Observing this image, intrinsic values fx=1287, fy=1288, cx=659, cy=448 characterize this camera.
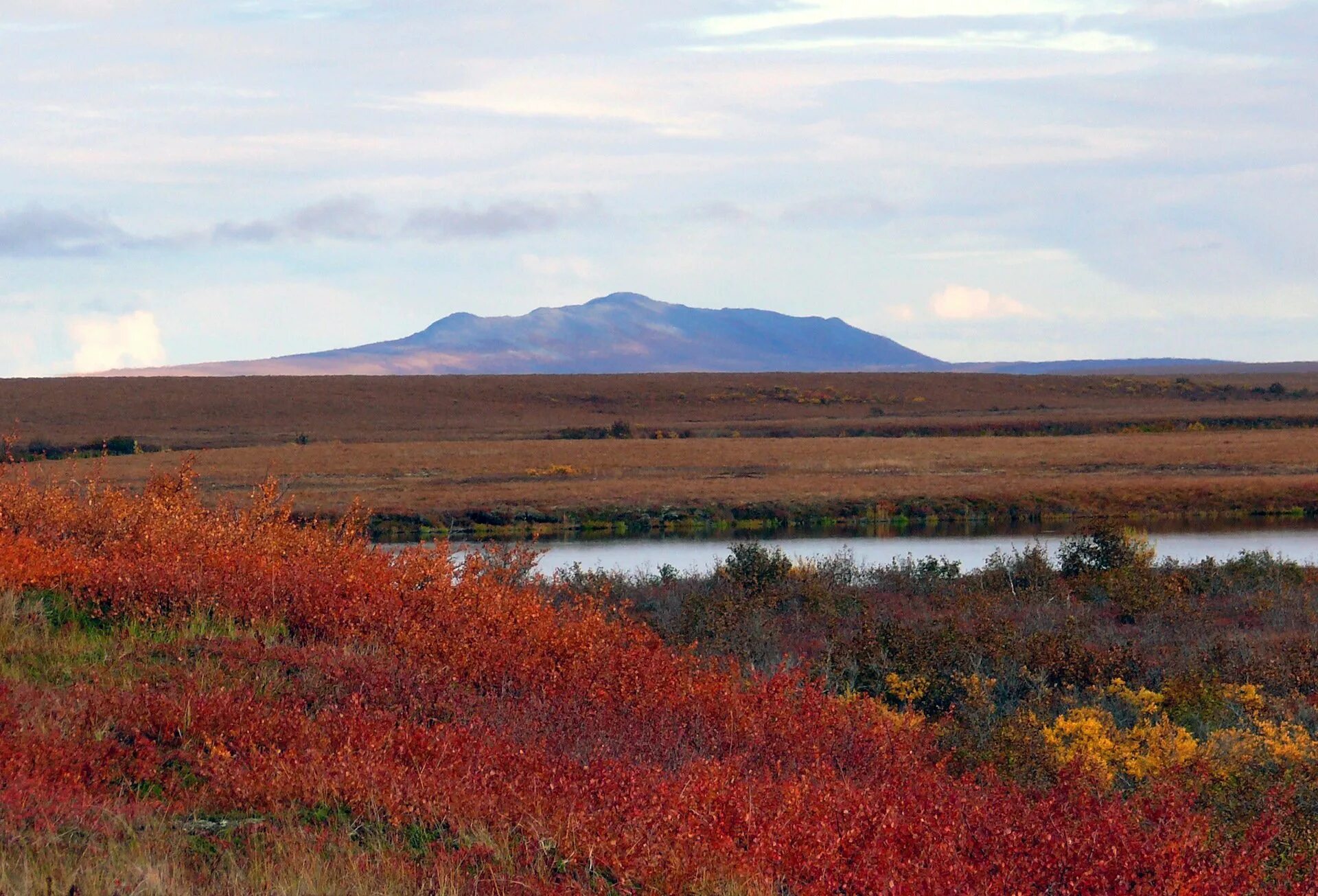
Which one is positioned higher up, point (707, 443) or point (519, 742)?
point (519, 742)

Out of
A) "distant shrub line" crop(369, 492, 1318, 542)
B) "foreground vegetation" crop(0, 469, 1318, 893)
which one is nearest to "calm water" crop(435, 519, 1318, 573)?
"distant shrub line" crop(369, 492, 1318, 542)

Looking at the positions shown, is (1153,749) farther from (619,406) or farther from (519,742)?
(619,406)

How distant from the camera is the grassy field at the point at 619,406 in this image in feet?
245

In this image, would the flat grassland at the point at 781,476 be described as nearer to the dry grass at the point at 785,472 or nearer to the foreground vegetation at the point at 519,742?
the dry grass at the point at 785,472

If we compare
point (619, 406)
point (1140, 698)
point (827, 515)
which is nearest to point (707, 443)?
point (827, 515)

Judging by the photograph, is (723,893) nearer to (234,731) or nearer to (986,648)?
(234,731)

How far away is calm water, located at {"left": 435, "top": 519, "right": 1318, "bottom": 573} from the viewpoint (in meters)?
27.6

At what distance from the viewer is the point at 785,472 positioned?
4831cm

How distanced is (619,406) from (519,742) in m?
91.8

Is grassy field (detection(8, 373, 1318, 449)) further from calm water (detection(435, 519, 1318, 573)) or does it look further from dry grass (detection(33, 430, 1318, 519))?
calm water (detection(435, 519, 1318, 573))

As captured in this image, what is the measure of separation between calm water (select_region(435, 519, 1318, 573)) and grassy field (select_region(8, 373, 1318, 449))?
3790 centimetres

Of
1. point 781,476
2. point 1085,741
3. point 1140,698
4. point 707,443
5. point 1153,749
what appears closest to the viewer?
point 1153,749

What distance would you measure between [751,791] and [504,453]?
5287cm

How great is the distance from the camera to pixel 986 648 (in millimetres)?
12438
